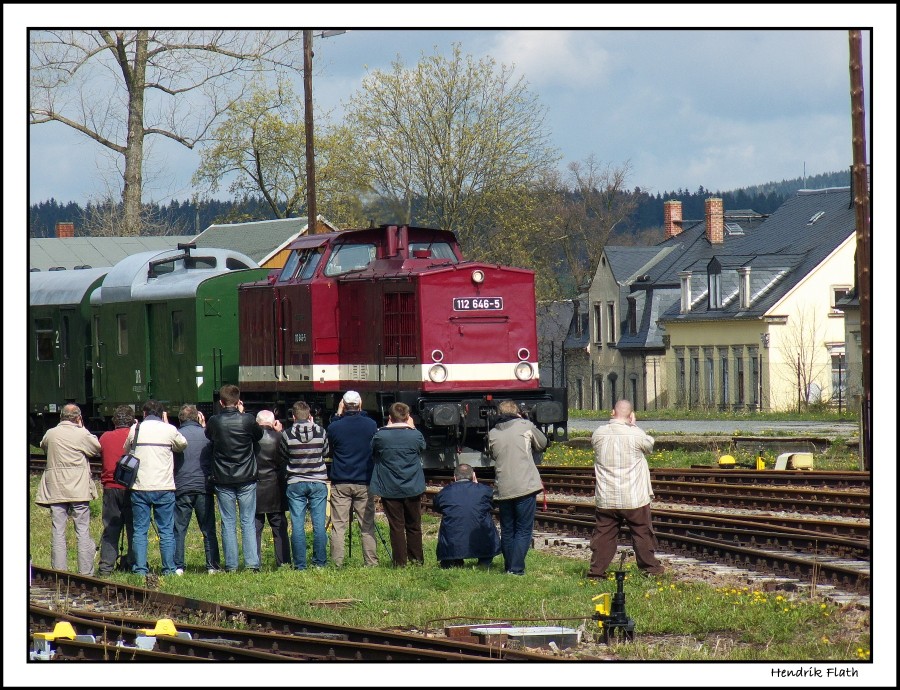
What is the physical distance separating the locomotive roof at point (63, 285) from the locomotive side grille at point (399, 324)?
30.7 feet

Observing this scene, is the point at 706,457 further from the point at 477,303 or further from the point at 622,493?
the point at 622,493

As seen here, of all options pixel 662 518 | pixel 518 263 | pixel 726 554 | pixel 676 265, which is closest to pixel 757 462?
pixel 662 518

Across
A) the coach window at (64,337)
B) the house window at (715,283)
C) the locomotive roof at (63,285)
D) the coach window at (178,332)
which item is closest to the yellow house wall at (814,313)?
the house window at (715,283)

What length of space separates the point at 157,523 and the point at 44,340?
53.5ft

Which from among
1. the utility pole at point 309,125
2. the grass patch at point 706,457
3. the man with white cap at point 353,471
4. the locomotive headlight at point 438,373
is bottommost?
the grass patch at point 706,457

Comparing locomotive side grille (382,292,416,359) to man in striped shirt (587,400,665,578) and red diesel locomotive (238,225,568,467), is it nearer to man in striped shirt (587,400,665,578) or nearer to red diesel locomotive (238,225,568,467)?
red diesel locomotive (238,225,568,467)

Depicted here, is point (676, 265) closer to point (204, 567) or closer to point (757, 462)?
point (757, 462)

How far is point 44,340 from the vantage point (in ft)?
96.0

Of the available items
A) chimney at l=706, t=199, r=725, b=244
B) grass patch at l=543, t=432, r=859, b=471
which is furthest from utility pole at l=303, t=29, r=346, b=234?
chimney at l=706, t=199, r=725, b=244

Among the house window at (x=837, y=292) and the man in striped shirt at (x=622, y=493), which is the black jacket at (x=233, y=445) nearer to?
the man in striped shirt at (x=622, y=493)

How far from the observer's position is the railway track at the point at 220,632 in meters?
9.44

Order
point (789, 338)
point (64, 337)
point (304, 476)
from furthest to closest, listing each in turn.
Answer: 1. point (789, 338)
2. point (64, 337)
3. point (304, 476)

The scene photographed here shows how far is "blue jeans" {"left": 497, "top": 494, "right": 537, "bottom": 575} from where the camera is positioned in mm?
13469

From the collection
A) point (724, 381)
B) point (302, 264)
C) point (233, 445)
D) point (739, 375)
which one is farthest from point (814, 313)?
point (233, 445)
